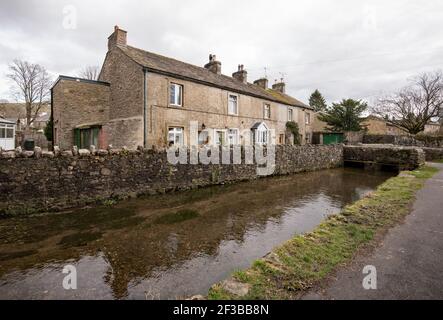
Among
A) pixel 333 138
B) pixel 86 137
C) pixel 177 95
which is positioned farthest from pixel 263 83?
pixel 86 137

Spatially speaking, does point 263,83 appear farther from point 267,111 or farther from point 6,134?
point 6,134

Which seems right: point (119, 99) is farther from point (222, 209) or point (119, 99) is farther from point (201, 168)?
point (222, 209)

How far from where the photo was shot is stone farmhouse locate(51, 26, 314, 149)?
50.1ft

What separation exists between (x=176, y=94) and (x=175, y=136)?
294cm

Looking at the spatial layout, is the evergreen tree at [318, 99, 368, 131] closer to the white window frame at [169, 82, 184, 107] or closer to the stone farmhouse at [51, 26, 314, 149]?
the stone farmhouse at [51, 26, 314, 149]

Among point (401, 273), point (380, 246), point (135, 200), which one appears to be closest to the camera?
point (401, 273)

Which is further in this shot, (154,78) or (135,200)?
(154,78)

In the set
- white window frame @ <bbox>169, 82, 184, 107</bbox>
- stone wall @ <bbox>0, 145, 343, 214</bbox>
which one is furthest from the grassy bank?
white window frame @ <bbox>169, 82, 184, 107</bbox>

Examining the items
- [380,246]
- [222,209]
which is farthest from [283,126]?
[380,246]

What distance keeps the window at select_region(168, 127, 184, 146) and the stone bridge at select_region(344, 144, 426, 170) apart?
15951mm

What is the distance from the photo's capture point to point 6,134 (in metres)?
23.5

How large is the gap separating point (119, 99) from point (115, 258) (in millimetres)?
14677

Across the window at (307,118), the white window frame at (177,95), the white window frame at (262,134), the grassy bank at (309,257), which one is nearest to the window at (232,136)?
the white window frame at (262,134)

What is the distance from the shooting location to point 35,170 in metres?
7.63
